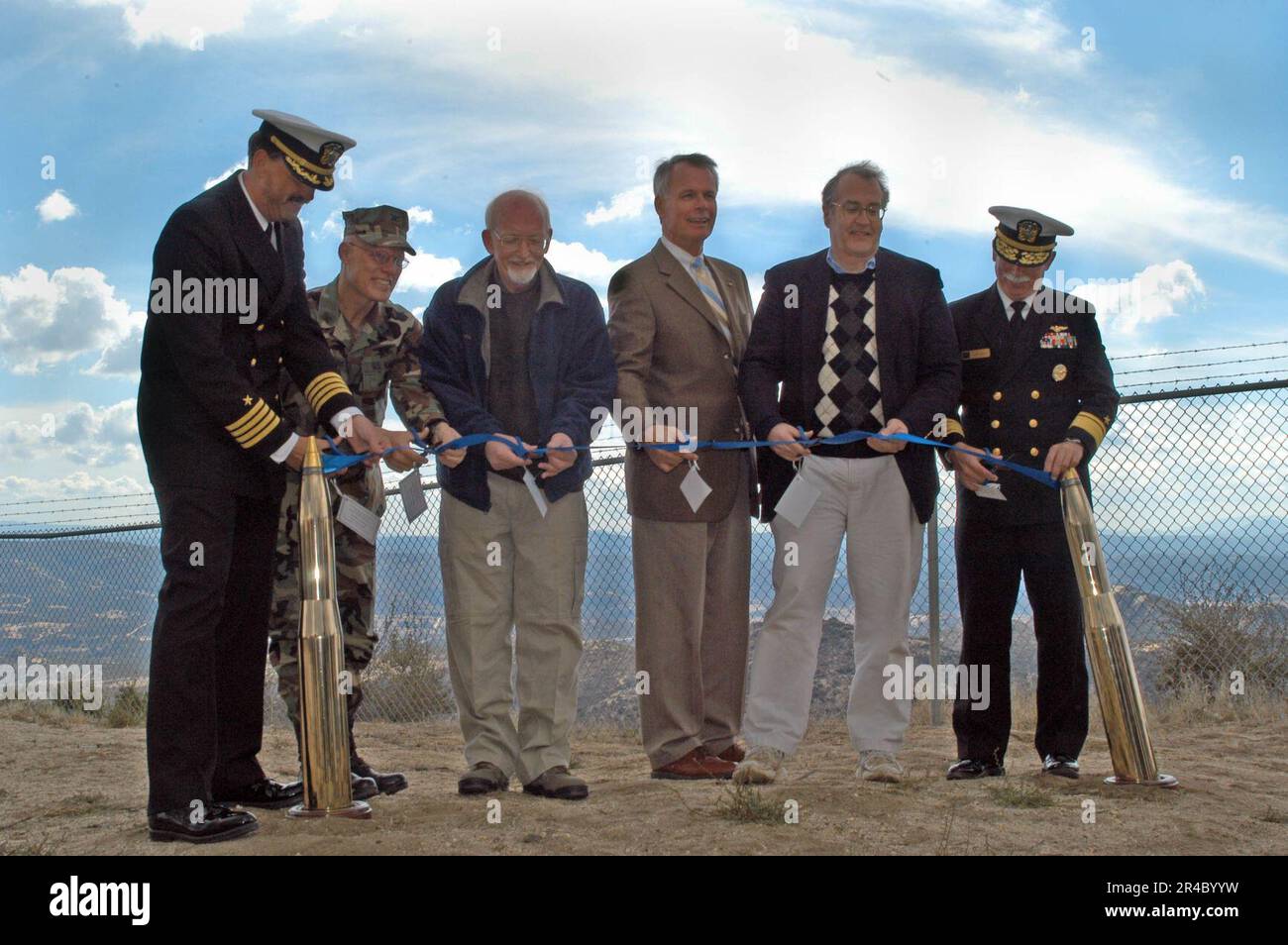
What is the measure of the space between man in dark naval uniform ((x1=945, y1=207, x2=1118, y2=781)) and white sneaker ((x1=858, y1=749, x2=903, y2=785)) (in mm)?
365

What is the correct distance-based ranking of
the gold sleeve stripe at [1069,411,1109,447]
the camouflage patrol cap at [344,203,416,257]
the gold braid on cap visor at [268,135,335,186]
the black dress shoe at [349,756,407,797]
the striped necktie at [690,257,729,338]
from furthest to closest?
1. the striped necktie at [690,257,729,338]
2. the gold sleeve stripe at [1069,411,1109,447]
3. the black dress shoe at [349,756,407,797]
4. the camouflage patrol cap at [344,203,416,257]
5. the gold braid on cap visor at [268,135,335,186]

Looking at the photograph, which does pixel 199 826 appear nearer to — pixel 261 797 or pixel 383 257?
pixel 261 797

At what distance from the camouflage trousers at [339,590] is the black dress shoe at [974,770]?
259cm

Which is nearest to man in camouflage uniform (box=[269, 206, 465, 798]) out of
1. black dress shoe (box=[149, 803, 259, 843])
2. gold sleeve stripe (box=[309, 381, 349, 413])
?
gold sleeve stripe (box=[309, 381, 349, 413])

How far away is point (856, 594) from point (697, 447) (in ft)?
3.01

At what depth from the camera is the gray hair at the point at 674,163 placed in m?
5.45

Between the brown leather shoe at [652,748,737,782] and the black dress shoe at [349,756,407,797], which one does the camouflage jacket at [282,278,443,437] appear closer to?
the black dress shoe at [349,756,407,797]

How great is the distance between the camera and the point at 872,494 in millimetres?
5008

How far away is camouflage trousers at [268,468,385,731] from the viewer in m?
4.86

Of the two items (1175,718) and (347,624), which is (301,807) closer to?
(347,624)

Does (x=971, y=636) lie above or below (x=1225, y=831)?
above

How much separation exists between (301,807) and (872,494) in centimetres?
255

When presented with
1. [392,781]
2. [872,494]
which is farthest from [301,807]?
[872,494]

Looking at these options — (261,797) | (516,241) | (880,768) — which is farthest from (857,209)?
(261,797)
